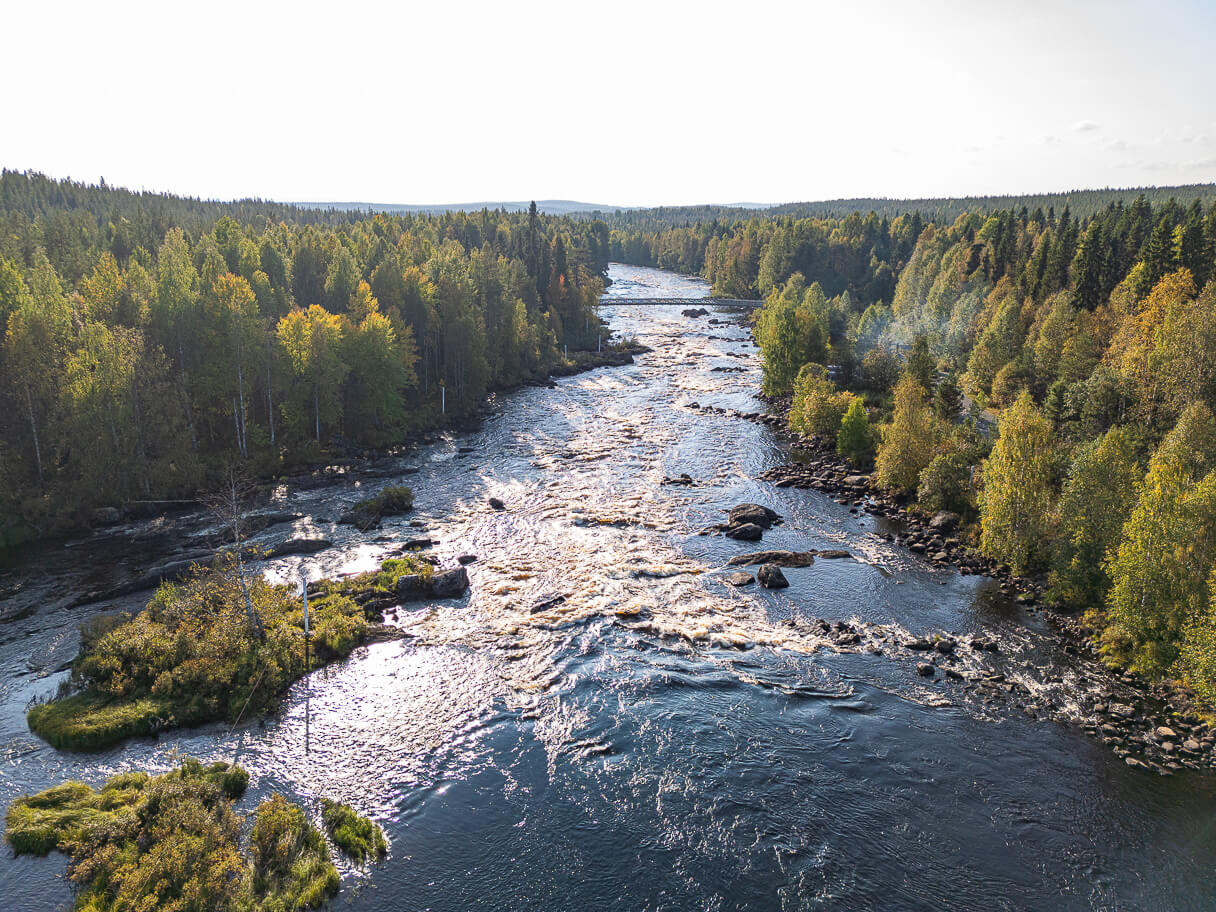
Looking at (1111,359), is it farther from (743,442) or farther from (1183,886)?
(1183,886)

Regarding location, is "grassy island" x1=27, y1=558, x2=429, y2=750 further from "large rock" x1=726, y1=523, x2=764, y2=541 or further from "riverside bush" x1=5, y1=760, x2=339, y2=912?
"large rock" x1=726, y1=523, x2=764, y2=541

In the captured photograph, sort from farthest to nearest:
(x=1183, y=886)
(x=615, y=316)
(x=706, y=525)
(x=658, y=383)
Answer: (x=615, y=316)
(x=658, y=383)
(x=706, y=525)
(x=1183, y=886)

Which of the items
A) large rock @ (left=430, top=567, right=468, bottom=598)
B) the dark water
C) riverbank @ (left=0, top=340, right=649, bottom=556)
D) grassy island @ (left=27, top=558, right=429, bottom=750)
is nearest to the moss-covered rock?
the dark water

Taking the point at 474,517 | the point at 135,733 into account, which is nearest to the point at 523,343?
the point at 474,517

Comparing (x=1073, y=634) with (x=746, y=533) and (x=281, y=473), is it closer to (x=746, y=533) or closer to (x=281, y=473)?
(x=746, y=533)

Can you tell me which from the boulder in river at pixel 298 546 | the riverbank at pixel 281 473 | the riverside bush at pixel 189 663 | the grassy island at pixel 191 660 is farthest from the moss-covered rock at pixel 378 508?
the riverside bush at pixel 189 663

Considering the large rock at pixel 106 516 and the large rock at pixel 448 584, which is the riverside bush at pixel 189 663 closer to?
the large rock at pixel 448 584
